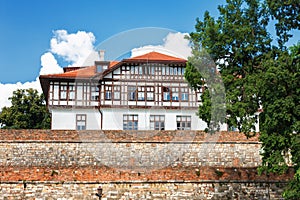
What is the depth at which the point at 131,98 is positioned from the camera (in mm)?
33438

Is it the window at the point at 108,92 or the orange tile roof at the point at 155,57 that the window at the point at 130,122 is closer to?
the window at the point at 108,92

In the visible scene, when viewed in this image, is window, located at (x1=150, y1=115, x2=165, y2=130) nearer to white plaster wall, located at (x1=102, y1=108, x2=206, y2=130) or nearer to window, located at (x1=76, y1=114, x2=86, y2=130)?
white plaster wall, located at (x1=102, y1=108, x2=206, y2=130)

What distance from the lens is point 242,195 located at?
19.4 m

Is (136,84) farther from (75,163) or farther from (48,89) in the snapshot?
(75,163)

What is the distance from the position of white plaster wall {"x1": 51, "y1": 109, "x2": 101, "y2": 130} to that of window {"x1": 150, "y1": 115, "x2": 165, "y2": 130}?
3.57 metres

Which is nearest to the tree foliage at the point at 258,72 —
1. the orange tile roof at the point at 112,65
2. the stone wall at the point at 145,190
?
the stone wall at the point at 145,190

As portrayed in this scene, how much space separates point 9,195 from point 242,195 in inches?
350

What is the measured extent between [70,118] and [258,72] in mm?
18465

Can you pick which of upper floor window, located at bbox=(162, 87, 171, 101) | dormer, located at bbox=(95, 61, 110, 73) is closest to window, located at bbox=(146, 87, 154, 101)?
upper floor window, located at bbox=(162, 87, 171, 101)

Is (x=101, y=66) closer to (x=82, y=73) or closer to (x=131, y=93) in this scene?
(x=82, y=73)

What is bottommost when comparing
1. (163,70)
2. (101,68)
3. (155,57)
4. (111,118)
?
(111,118)

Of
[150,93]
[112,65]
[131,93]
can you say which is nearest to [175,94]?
[150,93]

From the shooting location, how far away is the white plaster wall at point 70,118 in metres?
32.8

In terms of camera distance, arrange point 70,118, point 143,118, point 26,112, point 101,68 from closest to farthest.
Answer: point 70,118 → point 143,118 → point 101,68 → point 26,112
